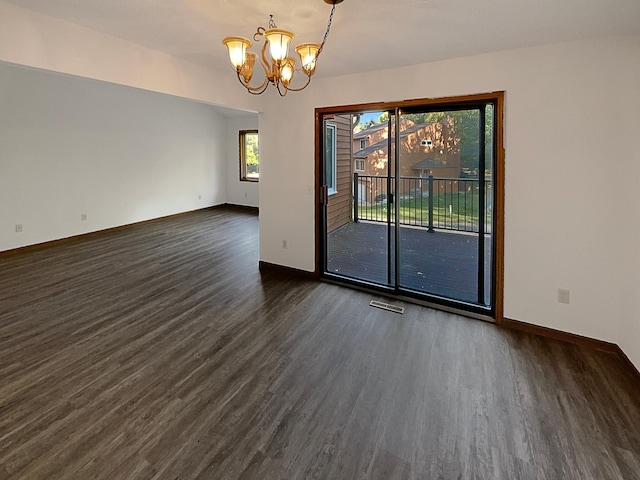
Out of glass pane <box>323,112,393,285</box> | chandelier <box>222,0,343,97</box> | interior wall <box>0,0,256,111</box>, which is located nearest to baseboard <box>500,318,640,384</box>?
glass pane <box>323,112,393,285</box>

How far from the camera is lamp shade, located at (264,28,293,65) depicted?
207 centimetres

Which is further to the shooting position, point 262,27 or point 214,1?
point 262,27

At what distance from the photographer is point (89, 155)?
21.6ft

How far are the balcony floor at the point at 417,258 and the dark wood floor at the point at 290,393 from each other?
17.3 inches

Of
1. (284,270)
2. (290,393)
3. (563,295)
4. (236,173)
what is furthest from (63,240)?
(563,295)

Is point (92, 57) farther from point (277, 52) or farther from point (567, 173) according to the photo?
point (567, 173)

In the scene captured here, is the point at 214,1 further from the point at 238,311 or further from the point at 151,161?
the point at 151,161

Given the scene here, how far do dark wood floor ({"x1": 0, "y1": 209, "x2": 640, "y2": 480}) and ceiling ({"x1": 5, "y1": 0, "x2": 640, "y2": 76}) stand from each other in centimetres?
236

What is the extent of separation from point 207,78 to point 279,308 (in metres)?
2.55

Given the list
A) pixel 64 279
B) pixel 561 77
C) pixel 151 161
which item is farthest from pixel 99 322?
pixel 151 161

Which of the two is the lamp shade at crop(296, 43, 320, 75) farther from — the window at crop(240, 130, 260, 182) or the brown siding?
the window at crop(240, 130, 260, 182)

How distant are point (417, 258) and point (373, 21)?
2540 millimetres

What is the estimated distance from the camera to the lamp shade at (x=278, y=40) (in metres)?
2.07

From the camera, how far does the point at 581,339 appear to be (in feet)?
9.64
